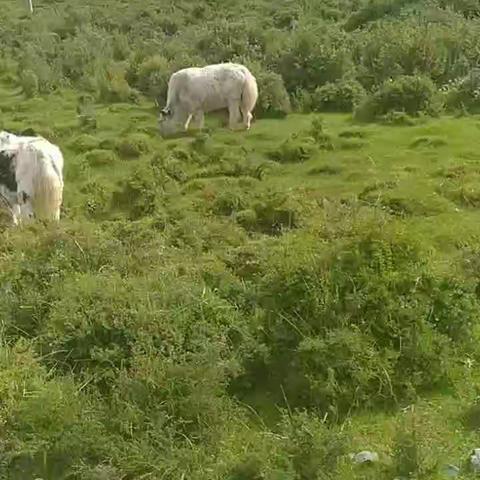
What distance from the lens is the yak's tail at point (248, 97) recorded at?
663 inches

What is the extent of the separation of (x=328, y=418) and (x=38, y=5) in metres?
35.2

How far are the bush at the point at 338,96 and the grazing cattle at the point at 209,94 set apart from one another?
165cm

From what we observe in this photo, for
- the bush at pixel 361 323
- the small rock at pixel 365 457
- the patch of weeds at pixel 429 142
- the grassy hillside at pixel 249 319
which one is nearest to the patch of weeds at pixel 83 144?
the grassy hillside at pixel 249 319

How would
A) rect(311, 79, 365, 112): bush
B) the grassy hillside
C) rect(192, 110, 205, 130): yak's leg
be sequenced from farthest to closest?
rect(311, 79, 365, 112): bush → rect(192, 110, 205, 130): yak's leg → the grassy hillside

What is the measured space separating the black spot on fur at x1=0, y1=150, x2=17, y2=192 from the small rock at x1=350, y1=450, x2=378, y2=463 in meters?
6.97

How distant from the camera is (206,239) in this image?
995 centimetres

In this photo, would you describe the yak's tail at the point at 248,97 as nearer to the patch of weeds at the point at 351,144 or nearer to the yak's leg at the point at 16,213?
the patch of weeds at the point at 351,144

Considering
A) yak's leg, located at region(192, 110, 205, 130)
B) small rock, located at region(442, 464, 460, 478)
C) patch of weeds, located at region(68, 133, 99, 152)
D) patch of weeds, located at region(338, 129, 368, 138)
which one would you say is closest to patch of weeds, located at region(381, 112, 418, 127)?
patch of weeds, located at region(338, 129, 368, 138)

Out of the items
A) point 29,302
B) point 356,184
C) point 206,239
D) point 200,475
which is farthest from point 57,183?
point 200,475

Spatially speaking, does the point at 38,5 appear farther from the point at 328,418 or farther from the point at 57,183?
the point at 328,418

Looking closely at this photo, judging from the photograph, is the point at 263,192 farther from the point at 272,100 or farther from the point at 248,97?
the point at 272,100

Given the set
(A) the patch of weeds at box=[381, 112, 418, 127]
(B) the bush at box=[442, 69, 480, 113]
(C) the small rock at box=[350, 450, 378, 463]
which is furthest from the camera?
(B) the bush at box=[442, 69, 480, 113]

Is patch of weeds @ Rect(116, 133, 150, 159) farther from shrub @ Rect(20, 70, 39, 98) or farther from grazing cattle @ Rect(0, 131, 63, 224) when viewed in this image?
shrub @ Rect(20, 70, 39, 98)

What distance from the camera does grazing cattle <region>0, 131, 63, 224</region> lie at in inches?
435
